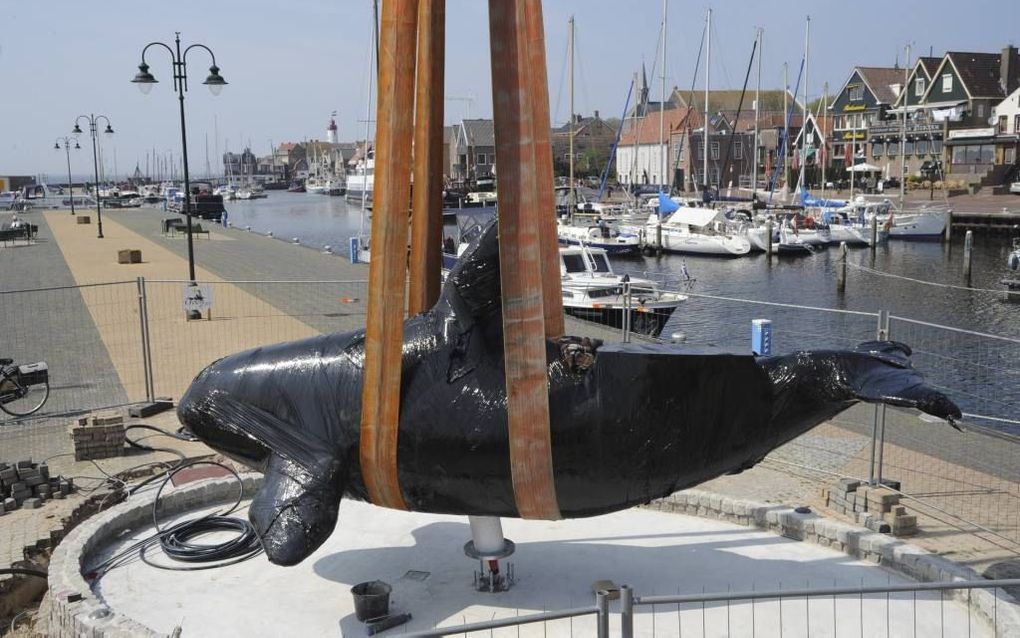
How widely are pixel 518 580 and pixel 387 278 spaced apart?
3.71 meters

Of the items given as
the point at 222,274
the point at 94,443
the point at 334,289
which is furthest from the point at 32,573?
the point at 222,274

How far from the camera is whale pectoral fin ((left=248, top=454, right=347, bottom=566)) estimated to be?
7805 mm

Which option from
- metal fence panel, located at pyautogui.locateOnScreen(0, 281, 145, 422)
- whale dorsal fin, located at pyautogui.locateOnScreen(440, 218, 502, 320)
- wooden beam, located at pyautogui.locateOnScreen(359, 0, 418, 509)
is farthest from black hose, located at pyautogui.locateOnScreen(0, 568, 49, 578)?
metal fence panel, located at pyautogui.locateOnScreen(0, 281, 145, 422)

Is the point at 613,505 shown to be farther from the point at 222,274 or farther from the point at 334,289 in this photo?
the point at 222,274

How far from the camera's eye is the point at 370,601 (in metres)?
8.92

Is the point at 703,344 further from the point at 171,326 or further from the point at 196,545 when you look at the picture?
the point at 171,326

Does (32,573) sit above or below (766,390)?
below

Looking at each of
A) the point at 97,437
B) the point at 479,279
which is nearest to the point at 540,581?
the point at 479,279

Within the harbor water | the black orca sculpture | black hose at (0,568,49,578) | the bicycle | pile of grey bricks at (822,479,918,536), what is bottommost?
the harbor water

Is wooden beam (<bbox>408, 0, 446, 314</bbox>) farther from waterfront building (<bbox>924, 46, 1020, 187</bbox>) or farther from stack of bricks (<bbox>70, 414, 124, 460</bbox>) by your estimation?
waterfront building (<bbox>924, 46, 1020, 187</bbox>)

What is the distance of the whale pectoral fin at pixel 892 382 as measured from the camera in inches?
273

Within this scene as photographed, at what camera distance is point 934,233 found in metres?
59.1

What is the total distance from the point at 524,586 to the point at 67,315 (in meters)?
22.8

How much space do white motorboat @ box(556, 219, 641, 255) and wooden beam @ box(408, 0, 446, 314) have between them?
43.0m
